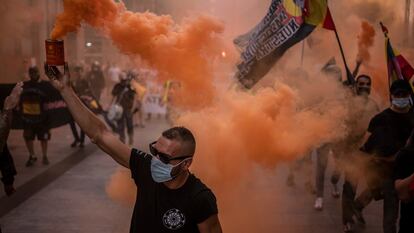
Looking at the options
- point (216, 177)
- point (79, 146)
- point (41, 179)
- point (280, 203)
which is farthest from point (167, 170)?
point (79, 146)

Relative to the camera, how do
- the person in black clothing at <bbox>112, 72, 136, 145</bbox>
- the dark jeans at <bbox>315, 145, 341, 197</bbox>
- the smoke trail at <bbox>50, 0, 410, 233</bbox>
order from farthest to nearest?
the person in black clothing at <bbox>112, 72, 136, 145</bbox> < the dark jeans at <bbox>315, 145, 341, 197</bbox> < the smoke trail at <bbox>50, 0, 410, 233</bbox>

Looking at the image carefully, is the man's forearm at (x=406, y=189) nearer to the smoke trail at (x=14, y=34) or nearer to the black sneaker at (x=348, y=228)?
the black sneaker at (x=348, y=228)

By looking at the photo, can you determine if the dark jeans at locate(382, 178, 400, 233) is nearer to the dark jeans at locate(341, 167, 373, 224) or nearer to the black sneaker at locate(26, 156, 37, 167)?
the dark jeans at locate(341, 167, 373, 224)

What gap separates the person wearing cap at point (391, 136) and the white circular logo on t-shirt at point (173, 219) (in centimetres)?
284

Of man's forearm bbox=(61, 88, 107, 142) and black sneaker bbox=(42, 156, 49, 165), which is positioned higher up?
man's forearm bbox=(61, 88, 107, 142)

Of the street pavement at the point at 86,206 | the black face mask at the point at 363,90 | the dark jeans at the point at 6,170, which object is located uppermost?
the black face mask at the point at 363,90

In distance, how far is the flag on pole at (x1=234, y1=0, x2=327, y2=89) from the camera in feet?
17.5

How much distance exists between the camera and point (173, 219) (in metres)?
2.67

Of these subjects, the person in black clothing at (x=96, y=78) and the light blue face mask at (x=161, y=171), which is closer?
the light blue face mask at (x=161, y=171)

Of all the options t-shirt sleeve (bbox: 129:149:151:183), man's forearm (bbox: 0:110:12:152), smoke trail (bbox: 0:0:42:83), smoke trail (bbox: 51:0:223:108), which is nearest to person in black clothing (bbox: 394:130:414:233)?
t-shirt sleeve (bbox: 129:149:151:183)

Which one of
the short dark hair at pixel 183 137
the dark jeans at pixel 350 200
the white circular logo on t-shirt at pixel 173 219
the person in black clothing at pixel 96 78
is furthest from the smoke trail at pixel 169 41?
the person in black clothing at pixel 96 78

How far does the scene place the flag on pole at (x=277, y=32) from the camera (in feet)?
17.5

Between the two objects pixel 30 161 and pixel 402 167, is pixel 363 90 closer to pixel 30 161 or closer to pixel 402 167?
pixel 402 167

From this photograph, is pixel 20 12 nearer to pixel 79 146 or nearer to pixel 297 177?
pixel 79 146
